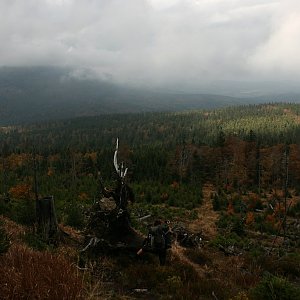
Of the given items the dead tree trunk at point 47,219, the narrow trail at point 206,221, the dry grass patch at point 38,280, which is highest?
the dry grass patch at point 38,280

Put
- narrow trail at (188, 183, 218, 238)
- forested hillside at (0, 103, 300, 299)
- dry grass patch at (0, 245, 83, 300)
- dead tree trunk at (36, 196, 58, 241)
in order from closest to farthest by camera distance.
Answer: dry grass patch at (0, 245, 83, 300)
dead tree trunk at (36, 196, 58, 241)
forested hillside at (0, 103, 300, 299)
narrow trail at (188, 183, 218, 238)

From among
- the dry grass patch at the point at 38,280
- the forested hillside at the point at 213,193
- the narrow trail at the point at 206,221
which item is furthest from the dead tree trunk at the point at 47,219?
the narrow trail at the point at 206,221

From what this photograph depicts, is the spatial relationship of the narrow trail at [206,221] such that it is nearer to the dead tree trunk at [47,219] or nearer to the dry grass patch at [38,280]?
the dead tree trunk at [47,219]

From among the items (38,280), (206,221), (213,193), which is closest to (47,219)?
(38,280)

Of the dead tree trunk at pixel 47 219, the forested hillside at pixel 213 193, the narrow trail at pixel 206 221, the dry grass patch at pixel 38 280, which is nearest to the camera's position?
the dry grass patch at pixel 38 280

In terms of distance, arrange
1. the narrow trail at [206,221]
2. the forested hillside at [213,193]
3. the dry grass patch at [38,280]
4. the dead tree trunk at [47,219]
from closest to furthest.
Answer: the dry grass patch at [38,280]
the dead tree trunk at [47,219]
the forested hillside at [213,193]
the narrow trail at [206,221]

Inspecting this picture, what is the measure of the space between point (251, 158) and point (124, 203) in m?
51.7

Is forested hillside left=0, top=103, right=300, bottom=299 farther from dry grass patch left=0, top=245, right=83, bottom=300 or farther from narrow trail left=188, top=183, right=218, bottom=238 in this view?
dry grass patch left=0, top=245, right=83, bottom=300

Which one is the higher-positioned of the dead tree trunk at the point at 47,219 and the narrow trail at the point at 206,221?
the dead tree trunk at the point at 47,219

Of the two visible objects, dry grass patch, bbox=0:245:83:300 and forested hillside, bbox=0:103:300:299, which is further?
forested hillside, bbox=0:103:300:299

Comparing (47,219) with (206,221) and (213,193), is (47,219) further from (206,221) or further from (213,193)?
(213,193)

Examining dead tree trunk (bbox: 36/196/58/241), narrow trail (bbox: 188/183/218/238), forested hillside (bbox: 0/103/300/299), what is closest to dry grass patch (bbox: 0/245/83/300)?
forested hillside (bbox: 0/103/300/299)

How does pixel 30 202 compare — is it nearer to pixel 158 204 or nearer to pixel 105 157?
pixel 158 204

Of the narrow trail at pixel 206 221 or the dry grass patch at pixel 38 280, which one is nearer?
the dry grass patch at pixel 38 280
